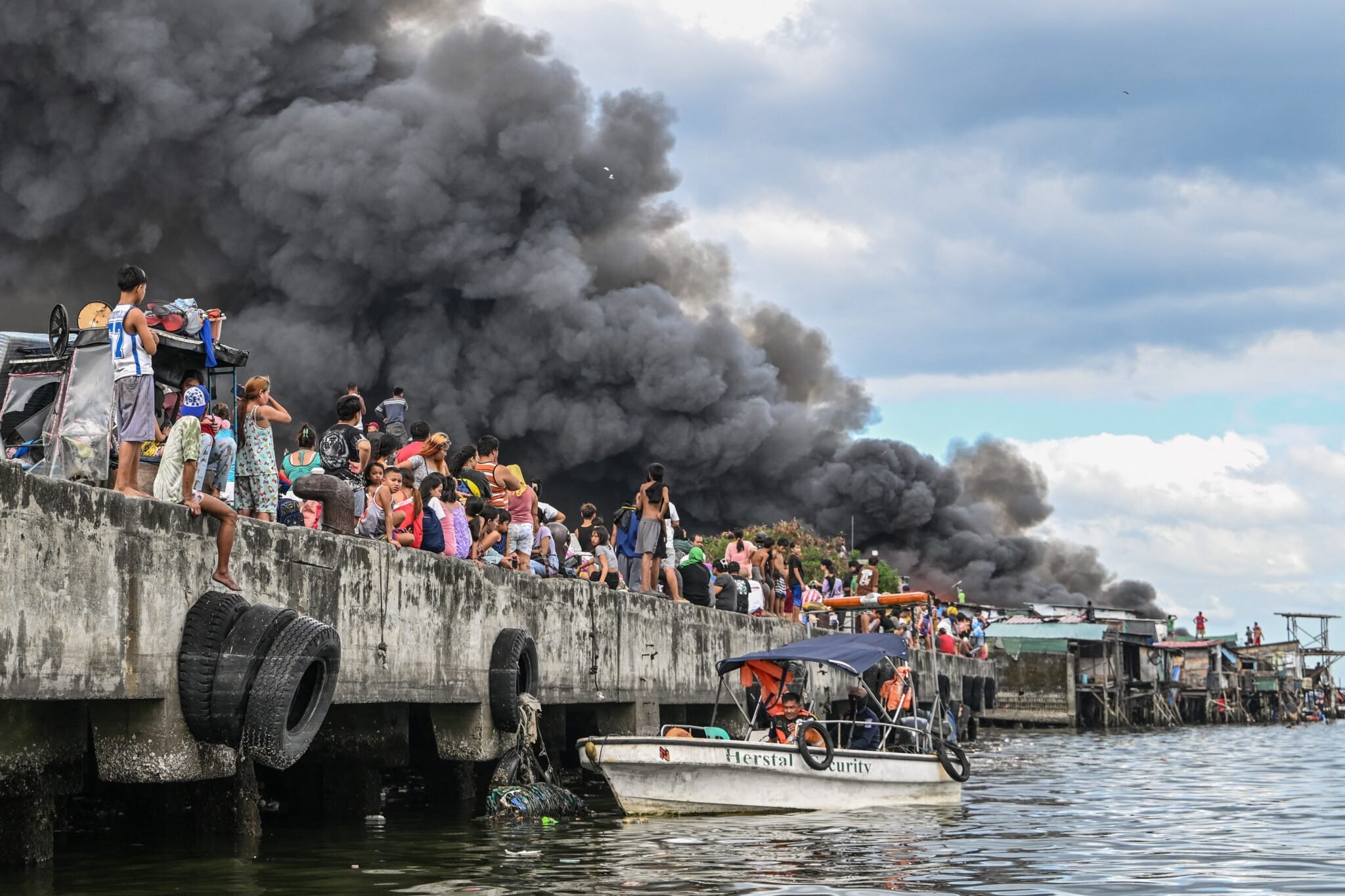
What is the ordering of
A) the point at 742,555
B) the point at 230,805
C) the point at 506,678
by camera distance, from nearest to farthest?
the point at 230,805, the point at 506,678, the point at 742,555

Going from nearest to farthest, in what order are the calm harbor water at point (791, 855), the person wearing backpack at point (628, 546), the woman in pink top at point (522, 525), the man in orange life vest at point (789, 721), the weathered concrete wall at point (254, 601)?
the weathered concrete wall at point (254, 601)
the calm harbor water at point (791, 855)
the woman in pink top at point (522, 525)
the man in orange life vest at point (789, 721)
the person wearing backpack at point (628, 546)

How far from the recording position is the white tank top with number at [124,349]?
11484 millimetres

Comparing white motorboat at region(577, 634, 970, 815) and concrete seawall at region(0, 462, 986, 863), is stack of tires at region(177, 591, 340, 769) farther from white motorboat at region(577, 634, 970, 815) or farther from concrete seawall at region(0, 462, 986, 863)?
white motorboat at region(577, 634, 970, 815)

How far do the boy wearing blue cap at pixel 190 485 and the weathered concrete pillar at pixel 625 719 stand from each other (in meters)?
9.81

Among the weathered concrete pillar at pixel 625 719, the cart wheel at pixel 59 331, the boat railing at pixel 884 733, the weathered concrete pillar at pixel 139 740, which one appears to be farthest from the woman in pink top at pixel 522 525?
the weathered concrete pillar at pixel 139 740

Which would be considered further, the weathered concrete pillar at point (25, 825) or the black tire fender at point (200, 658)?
the black tire fender at point (200, 658)

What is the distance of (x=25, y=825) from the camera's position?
11070 millimetres

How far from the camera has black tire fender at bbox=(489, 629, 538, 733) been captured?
16.8 m

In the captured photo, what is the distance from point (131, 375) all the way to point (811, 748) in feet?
32.4

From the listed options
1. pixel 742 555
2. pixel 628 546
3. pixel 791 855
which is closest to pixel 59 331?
pixel 791 855

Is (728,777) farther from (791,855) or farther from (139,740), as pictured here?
(139,740)

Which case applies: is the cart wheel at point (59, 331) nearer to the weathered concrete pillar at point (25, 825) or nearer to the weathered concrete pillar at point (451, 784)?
the weathered concrete pillar at point (25, 825)

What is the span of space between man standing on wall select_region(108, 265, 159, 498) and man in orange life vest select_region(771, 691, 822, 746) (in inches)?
373

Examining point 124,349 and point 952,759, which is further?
point 952,759
